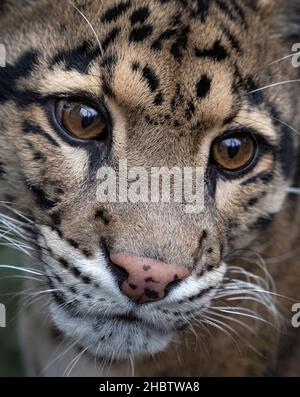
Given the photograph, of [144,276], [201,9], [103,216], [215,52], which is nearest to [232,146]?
[215,52]

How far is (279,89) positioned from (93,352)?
5.40 ft

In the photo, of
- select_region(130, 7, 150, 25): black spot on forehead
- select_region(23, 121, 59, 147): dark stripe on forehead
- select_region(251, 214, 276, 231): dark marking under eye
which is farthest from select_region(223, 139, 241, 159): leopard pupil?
select_region(23, 121, 59, 147): dark stripe on forehead

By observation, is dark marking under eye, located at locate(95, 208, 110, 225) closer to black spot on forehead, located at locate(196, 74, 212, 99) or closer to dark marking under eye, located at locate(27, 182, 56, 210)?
dark marking under eye, located at locate(27, 182, 56, 210)

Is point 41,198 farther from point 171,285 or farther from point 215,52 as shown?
point 215,52

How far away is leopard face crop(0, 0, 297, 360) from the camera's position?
306 centimetres

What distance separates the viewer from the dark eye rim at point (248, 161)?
346cm

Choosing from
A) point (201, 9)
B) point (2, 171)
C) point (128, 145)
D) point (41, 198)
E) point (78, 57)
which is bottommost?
point (41, 198)

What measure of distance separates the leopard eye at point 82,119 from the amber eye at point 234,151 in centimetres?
56

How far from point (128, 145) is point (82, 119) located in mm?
245

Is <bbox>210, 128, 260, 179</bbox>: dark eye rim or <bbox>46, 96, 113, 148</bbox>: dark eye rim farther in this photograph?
<bbox>210, 128, 260, 179</bbox>: dark eye rim

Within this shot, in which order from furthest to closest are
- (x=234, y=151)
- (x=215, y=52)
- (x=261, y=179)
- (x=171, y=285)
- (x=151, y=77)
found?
(x=261, y=179)
(x=234, y=151)
(x=215, y=52)
(x=151, y=77)
(x=171, y=285)

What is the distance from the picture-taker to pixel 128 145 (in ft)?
10.6

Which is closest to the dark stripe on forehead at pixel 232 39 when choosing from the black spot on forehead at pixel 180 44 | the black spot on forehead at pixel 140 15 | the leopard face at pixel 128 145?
the leopard face at pixel 128 145

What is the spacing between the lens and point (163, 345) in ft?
11.2
